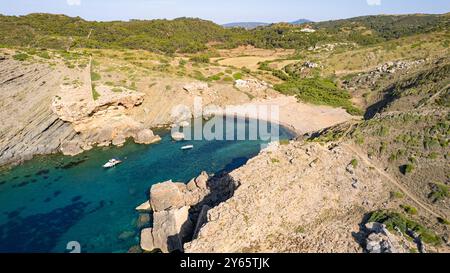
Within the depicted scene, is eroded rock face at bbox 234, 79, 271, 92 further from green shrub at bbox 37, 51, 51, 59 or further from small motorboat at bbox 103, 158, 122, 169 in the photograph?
green shrub at bbox 37, 51, 51, 59

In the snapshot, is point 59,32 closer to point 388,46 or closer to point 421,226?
point 388,46

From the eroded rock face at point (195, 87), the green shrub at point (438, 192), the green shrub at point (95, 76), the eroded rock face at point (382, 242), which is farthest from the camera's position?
the eroded rock face at point (195, 87)

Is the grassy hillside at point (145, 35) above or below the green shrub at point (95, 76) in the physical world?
above

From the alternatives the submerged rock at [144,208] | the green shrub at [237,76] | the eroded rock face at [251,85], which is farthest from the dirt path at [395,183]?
the green shrub at [237,76]

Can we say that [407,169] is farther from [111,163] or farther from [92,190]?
[111,163]

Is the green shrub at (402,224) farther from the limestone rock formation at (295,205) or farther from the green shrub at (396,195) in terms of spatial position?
the green shrub at (396,195)

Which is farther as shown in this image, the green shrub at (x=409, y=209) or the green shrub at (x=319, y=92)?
the green shrub at (x=319, y=92)

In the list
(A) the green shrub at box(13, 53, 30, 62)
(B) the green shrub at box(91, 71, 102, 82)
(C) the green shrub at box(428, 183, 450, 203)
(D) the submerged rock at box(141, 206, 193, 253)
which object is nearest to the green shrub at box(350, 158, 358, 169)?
(C) the green shrub at box(428, 183, 450, 203)

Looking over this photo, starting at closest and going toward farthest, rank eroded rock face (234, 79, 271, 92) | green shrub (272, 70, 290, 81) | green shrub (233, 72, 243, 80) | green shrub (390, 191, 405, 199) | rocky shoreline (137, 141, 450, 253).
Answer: rocky shoreline (137, 141, 450, 253) < green shrub (390, 191, 405, 199) < eroded rock face (234, 79, 271, 92) < green shrub (233, 72, 243, 80) < green shrub (272, 70, 290, 81)
